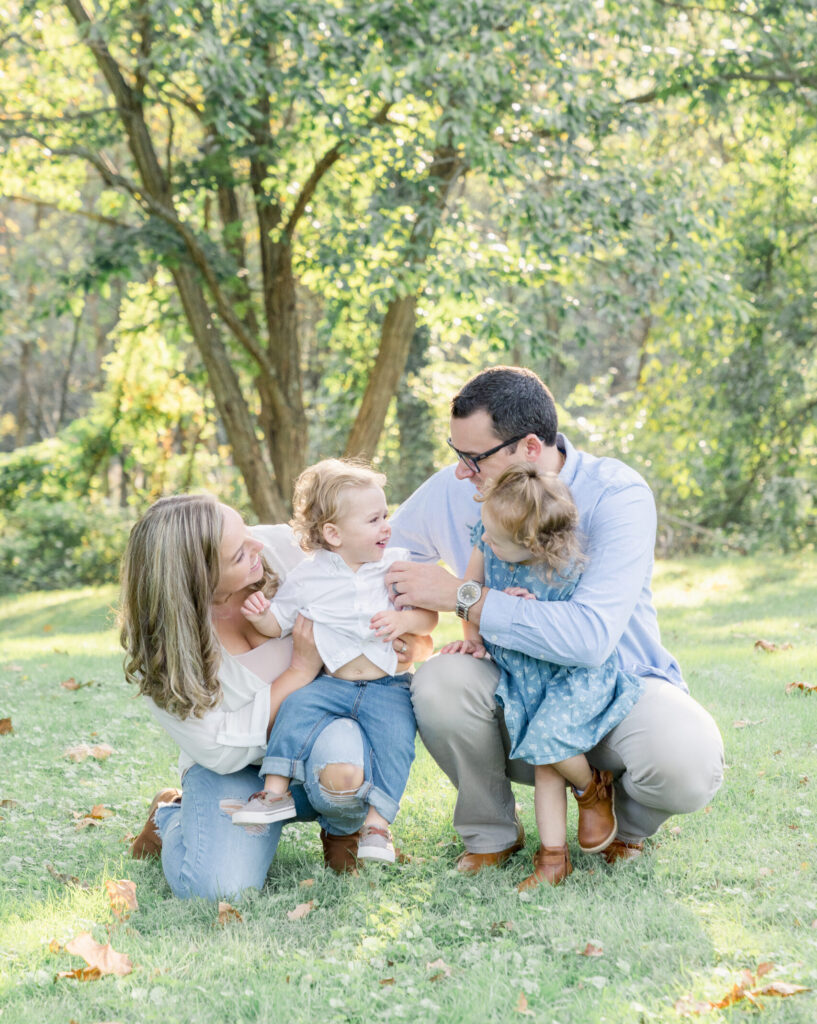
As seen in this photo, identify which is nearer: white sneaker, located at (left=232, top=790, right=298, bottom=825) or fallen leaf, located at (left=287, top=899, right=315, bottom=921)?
fallen leaf, located at (left=287, top=899, right=315, bottom=921)

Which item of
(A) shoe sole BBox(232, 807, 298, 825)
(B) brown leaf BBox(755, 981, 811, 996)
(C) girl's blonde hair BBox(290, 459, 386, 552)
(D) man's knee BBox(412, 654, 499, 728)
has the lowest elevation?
(B) brown leaf BBox(755, 981, 811, 996)

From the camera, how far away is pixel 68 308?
35.0 feet

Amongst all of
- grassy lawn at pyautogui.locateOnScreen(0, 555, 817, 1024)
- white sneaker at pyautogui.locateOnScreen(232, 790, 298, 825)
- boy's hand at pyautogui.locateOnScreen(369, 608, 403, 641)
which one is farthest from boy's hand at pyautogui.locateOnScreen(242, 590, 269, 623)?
grassy lawn at pyautogui.locateOnScreen(0, 555, 817, 1024)

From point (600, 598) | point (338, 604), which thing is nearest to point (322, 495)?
point (338, 604)

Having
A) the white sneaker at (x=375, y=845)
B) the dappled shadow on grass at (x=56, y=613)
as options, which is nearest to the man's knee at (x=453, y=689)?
the white sneaker at (x=375, y=845)

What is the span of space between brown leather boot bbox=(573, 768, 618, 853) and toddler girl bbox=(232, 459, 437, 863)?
1.75 ft

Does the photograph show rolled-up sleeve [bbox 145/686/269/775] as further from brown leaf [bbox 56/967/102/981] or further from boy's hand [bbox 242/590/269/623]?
brown leaf [bbox 56/967/102/981]

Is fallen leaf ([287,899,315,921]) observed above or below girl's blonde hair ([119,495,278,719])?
below

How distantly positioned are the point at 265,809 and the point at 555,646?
3.16ft

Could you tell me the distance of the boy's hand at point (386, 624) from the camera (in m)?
3.28

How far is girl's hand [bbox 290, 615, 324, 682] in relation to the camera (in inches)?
130

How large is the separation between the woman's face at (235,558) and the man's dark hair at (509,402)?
77cm

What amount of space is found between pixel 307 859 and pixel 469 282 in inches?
211

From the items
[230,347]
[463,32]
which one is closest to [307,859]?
[463,32]
